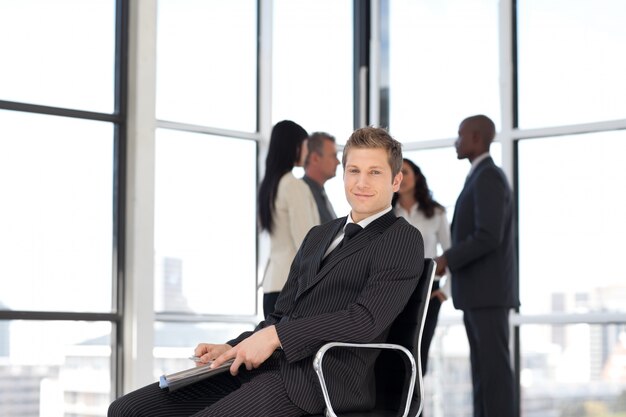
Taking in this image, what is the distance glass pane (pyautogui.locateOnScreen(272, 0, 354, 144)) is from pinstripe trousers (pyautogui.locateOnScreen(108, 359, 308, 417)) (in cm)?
384

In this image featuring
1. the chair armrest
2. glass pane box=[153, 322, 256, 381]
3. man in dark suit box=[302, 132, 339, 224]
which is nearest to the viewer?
the chair armrest

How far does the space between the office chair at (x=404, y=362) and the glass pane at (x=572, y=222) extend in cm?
340

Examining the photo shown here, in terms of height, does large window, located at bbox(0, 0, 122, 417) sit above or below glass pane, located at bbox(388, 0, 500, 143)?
below

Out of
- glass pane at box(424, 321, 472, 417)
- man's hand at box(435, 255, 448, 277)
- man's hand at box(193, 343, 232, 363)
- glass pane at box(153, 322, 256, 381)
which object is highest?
man's hand at box(435, 255, 448, 277)

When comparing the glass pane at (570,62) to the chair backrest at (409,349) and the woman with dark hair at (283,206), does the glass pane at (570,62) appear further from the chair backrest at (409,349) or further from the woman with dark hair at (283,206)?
the chair backrest at (409,349)

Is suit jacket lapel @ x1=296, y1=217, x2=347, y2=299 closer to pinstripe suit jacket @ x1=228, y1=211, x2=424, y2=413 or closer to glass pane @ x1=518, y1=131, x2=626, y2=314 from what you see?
pinstripe suit jacket @ x1=228, y1=211, x2=424, y2=413

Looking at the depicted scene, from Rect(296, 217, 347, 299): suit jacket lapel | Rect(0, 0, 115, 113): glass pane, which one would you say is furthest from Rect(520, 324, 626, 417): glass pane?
Rect(296, 217, 347, 299): suit jacket lapel

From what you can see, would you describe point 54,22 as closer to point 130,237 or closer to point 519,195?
point 130,237

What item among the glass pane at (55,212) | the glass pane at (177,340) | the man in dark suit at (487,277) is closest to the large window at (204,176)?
the glass pane at (177,340)

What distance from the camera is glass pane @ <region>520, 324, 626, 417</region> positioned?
234 inches

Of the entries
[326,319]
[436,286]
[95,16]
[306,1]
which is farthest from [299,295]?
[306,1]

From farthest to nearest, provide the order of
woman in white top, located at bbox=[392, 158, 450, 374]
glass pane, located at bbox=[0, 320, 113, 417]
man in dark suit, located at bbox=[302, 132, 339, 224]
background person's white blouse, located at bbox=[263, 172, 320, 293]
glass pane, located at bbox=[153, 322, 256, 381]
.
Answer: glass pane, located at bbox=[153, 322, 256, 381] < woman in white top, located at bbox=[392, 158, 450, 374] < glass pane, located at bbox=[0, 320, 113, 417] < man in dark suit, located at bbox=[302, 132, 339, 224] < background person's white blouse, located at bbox=[263, 172, 320, 293]

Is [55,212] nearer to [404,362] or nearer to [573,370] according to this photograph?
[573,370]

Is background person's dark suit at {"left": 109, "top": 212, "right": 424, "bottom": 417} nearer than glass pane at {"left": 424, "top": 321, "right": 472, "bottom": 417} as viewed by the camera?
Yes
